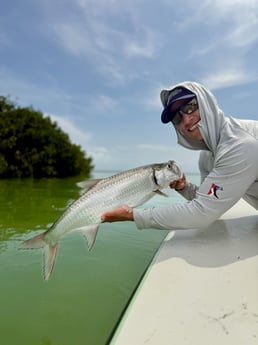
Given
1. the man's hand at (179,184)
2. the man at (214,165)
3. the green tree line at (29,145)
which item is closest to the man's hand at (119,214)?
the man at (214,165)

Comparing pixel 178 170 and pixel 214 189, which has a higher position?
pixel 178 170

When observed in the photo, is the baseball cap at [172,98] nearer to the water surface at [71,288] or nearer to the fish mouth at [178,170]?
the fish mouth at [178,170]

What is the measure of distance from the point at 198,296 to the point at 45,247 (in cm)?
98

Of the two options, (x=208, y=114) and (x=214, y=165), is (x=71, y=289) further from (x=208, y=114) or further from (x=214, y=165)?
(x=208, y=114)

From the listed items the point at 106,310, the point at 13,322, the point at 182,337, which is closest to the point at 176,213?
the point at 106,310

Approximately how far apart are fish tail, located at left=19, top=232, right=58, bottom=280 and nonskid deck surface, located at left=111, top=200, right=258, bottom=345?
61cm

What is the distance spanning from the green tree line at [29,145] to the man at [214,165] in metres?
25.4

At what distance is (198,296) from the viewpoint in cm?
162

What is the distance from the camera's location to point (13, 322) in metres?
1.99

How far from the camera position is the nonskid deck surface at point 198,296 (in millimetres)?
1282

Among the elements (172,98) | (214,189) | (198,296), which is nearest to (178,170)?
(214,189)

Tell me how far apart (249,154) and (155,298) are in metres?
1.15

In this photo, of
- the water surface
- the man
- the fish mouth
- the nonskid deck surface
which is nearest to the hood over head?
the man

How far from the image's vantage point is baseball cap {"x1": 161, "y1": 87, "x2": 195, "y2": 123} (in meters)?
2.50
